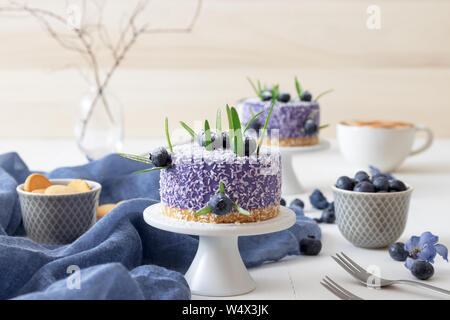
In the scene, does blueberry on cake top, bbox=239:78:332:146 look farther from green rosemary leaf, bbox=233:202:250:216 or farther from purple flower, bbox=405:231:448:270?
green rosemary leaf, bbox=233:202:250:216

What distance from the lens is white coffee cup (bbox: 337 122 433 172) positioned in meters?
1.83

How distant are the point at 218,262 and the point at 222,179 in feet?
0.41

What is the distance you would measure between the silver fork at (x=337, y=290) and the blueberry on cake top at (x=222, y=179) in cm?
13

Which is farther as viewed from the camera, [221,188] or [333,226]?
[333,226]

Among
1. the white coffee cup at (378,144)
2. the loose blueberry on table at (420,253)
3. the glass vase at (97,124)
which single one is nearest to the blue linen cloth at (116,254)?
the loose blueberry on table at (420,253)

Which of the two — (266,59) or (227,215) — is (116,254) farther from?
(266,59)

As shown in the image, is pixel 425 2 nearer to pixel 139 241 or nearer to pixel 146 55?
pixel 146 55

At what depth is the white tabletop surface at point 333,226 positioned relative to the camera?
991 mm

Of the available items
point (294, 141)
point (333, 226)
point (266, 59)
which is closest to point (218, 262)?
point (333, 226)

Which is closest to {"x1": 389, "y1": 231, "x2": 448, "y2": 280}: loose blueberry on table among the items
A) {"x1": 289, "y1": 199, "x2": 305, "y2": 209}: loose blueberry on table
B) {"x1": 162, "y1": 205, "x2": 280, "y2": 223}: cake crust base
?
{"x1": 162, "y1": 205, "x2": 280, "y2": 223}: cake crust base

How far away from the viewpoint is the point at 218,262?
0.98m

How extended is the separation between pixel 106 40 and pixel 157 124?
0.38 meters

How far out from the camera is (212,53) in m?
2.69

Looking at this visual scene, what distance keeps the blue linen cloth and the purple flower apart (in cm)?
18
